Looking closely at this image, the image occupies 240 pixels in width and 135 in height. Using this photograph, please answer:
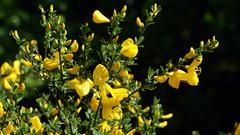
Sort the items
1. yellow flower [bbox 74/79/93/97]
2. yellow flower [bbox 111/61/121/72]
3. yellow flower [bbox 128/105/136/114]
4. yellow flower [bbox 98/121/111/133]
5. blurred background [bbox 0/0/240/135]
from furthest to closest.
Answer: blurred background [bbox 0/0/240/135], yellow flower [bbox 128/105/136/114], yellow flower [bbox 98/121/111/133], yellow flower [bbox 111/61/121/72], yellow flower [bbox 74/79/93/97]

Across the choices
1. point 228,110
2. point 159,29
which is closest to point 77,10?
point 159,29

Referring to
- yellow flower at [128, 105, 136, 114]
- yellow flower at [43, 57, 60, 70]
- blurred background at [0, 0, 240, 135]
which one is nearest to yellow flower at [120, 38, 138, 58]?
yellow flower at [43, 57, 60, 70]

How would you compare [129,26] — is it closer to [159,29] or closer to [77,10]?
[159,29]

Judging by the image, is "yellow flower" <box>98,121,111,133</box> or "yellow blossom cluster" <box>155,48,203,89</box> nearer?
"yellow blossom cluster" <box>155,48,203,89</box>

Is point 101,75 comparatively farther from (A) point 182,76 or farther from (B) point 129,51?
(A) point 182,76

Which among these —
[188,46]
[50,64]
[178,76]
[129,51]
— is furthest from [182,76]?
[188,46]

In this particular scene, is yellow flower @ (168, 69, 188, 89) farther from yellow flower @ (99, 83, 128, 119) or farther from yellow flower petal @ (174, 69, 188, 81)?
yellow flower @ (99, 83, 128, 119)

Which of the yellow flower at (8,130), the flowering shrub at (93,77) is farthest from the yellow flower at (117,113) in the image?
the yellow flower at (8,130)
